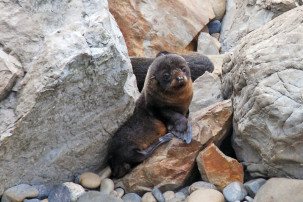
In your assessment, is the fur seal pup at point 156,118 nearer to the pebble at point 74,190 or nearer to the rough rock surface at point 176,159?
the rough rock surface at point 176,159

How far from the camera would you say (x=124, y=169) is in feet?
18.8

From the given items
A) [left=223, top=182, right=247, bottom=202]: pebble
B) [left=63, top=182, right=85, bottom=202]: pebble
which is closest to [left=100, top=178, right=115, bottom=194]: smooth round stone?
[left=63, top=182, right=85, bottom=202]: pebble

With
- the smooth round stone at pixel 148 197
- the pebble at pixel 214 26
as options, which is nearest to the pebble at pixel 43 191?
the smooth round stone at pixel 148 197

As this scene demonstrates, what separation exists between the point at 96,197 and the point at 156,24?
13.3 ft

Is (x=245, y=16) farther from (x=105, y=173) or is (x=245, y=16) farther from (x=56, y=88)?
(x=56, y=88)

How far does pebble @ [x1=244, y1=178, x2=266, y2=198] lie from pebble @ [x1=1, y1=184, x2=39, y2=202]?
2.07 metres

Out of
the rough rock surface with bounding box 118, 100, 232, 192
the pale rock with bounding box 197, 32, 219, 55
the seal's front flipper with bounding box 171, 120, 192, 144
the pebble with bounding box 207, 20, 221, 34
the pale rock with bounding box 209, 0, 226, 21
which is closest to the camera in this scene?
the rough rock surface with bounding box 118, 100, 232, 192

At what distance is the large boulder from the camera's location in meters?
4.81

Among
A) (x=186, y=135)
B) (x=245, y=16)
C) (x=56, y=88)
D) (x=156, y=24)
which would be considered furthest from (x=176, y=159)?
(x=245, y=16)

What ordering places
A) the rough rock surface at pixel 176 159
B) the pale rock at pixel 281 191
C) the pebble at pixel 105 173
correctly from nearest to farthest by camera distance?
1. the pale rock at pixel 281 191
2. the rough rock surface at pixel 176 159
3. the pebble at pixel 105 173

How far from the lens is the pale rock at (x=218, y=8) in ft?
30.0

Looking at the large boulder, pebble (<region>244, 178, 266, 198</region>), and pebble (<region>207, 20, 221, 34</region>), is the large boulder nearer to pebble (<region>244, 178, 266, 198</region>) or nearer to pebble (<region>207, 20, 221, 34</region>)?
pebble (<region>244, 178, 266, 198</region>)

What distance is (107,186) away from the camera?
5.45 meters

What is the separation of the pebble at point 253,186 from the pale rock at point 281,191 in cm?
15
